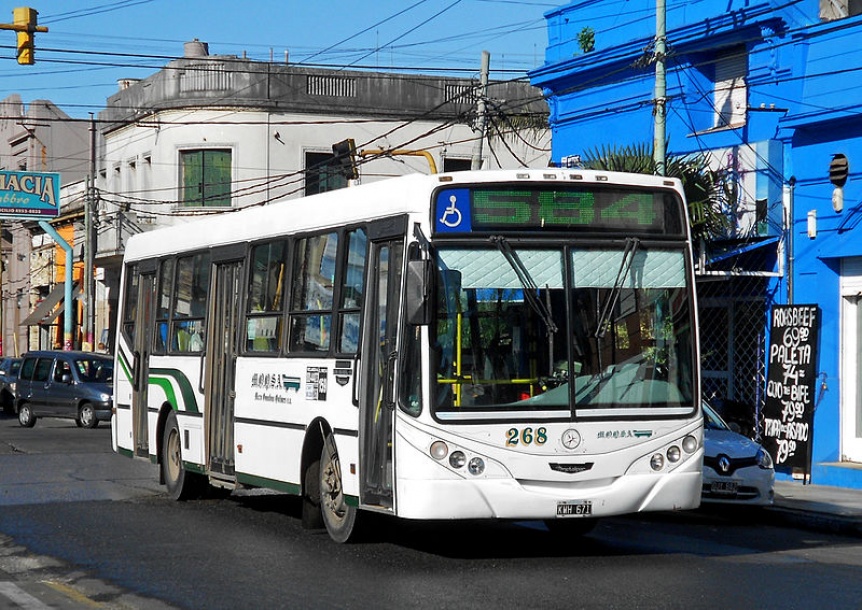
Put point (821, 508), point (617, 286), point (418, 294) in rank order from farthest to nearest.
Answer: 1. point (821, 508)
2. point (617, 286)
3. point (418, 294)

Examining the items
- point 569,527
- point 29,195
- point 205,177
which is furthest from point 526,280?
point 29,195

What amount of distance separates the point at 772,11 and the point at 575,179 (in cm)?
1009

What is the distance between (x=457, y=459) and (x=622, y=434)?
133 centimetres

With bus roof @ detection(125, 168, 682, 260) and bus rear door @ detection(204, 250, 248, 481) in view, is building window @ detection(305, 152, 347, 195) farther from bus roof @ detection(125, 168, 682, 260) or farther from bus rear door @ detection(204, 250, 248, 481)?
bus rear door @ detection(204, 250, 248, 481)

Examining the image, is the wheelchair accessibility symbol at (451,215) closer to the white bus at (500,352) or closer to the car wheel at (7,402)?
the white bus at (500,352)

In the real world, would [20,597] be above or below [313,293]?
below

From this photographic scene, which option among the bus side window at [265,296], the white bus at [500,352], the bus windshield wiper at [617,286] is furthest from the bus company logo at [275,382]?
the bus windshield wiper at [617,286]

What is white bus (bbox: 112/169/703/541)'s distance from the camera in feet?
35.8

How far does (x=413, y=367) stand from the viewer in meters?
11.0

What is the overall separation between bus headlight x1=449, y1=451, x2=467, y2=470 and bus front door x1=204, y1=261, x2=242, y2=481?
4320 millimetres

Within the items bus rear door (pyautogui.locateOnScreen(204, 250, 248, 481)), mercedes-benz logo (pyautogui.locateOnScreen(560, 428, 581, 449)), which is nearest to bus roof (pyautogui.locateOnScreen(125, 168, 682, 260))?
bus rear door (pyautogui.locateOnScreen(204, 250, 248, 481))

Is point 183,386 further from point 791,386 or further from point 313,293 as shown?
point 791,386

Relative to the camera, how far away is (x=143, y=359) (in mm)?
17703

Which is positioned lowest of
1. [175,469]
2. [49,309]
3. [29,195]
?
[175,469]
